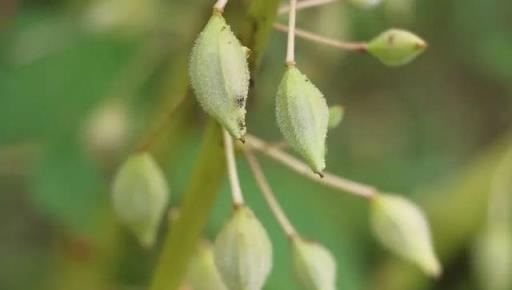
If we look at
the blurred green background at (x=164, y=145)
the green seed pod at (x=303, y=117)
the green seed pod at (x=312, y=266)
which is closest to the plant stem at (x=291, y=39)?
the green seed pod at (x=303, y=117)

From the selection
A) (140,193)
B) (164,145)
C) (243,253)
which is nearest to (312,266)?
(243,253)

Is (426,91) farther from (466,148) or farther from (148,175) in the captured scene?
(148,175)

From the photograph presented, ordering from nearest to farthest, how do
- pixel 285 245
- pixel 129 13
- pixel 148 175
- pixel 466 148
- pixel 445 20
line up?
pixel 148 175 < pixel 285 245 < pixel 129 13 < pixel 445 20 < pixel 466 148

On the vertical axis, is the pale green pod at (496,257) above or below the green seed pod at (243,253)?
below

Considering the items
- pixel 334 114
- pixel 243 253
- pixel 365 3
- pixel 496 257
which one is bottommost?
pixel 496 257

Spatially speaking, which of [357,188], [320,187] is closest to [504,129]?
[320,187]

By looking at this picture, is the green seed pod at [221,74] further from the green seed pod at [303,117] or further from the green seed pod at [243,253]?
the green seed pod at [243,253]

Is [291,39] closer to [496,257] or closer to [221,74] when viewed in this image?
[221,74]
